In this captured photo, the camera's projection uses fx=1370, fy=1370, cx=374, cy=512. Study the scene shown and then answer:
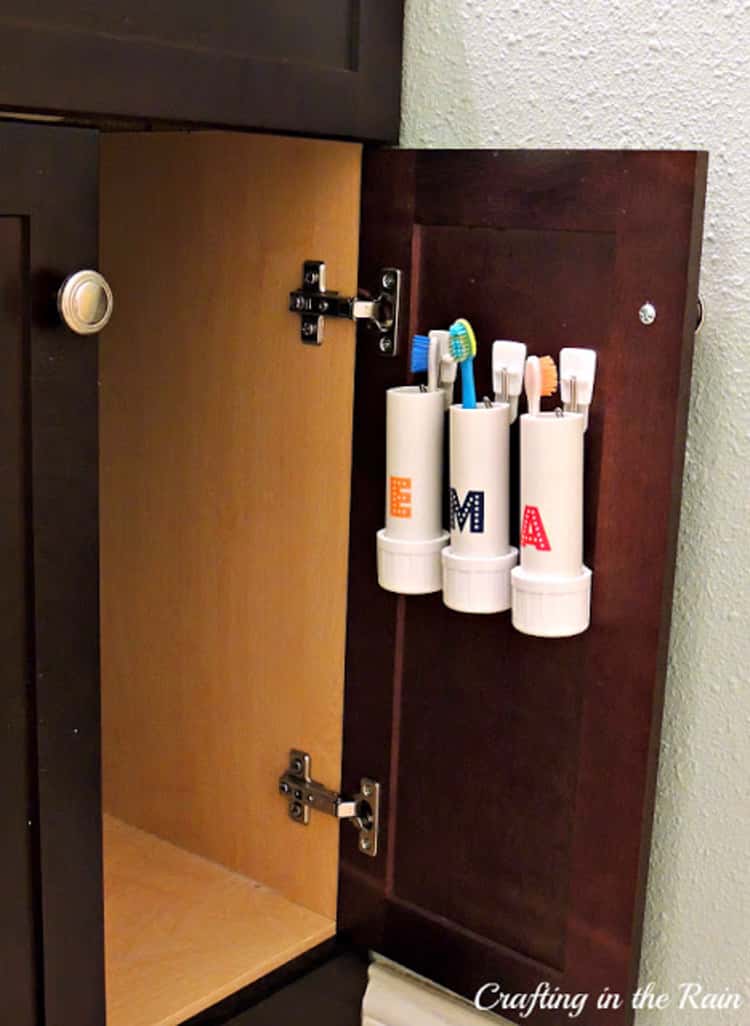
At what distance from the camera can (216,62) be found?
1163 mm

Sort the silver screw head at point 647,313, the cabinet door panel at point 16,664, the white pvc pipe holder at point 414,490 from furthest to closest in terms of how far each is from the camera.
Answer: the white pvc pipe holder at point 414,490 < the silver screw head at point 647,313 < the cabinet door panel at point 16,664

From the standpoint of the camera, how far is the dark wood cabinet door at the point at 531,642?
1.16 m

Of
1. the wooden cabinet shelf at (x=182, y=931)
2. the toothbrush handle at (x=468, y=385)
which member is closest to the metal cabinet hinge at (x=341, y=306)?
the toothbrush handle at (x=468, y=385)

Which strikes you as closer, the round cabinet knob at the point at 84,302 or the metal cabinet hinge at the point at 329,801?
the round cabinet knob at the point at 84,302

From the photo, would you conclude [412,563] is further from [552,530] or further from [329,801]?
[329,801]

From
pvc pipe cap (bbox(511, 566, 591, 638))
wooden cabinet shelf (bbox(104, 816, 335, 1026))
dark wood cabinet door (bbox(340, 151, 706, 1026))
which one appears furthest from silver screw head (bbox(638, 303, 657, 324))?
wooden cabinet shelf (bbox(104, 816, 335, 1026))

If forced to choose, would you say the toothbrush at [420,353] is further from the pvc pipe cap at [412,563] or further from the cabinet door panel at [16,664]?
the cabinet door panel at [16,664]

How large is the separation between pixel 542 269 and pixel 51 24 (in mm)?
458

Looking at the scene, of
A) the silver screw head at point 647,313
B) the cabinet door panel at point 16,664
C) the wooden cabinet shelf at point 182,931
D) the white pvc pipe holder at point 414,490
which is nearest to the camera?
the cabinet door panel at point 16,664

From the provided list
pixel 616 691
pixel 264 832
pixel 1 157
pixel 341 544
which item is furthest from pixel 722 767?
pixel 1 157

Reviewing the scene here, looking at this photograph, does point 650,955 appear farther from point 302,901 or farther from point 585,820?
point 302,901

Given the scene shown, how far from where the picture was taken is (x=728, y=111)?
1.16m

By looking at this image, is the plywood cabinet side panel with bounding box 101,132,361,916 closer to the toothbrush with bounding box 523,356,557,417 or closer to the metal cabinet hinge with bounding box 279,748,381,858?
the metal cabinet hinge with bounding box 279,748,381,858

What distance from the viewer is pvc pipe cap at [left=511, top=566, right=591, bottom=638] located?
1.18 meters
